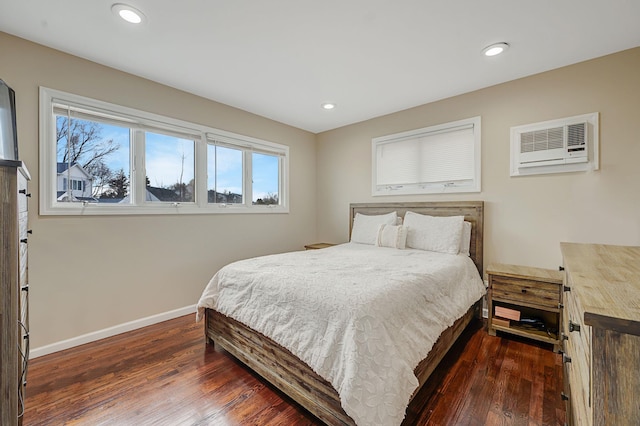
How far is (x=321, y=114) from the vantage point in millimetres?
3822

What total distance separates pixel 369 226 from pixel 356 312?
2.31 meters

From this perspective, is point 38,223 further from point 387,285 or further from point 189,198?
point 387,285

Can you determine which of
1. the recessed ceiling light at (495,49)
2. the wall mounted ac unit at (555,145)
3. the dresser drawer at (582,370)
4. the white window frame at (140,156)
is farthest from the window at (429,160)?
the dresser drawer at (582,370)

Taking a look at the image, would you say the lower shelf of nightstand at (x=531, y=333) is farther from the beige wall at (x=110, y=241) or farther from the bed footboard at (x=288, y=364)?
the beige wall at (x=110, y=241)

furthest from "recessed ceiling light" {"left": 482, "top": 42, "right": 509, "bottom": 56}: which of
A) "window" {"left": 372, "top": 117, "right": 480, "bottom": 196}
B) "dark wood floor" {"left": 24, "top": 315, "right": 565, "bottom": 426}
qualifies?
"dark wood floor" {"left": 24, "top": 315, "right": 565, "bottom": 426}

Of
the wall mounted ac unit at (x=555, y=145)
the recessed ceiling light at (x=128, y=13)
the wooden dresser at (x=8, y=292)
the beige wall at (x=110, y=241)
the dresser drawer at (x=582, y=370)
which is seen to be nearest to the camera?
the dresser drawer at (x=582, y=370)

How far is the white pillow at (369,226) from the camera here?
11.4ft

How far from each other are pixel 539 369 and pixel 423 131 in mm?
A: 2651

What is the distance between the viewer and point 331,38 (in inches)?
83.5

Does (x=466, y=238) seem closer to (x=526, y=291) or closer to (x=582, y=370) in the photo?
(x=526, y=291)

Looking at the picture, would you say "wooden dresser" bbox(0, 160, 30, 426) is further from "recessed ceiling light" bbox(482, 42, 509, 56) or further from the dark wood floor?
"recessed ceiling light" bbox(482, 42, 509, 56)

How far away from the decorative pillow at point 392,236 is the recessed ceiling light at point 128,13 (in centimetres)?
289

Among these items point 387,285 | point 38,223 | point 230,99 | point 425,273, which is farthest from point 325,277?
point 230,99

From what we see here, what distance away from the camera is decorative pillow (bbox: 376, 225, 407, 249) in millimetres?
3123
